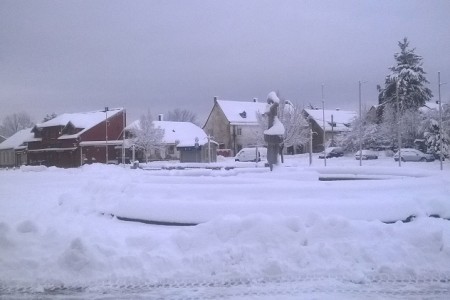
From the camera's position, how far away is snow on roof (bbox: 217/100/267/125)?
2697 inches

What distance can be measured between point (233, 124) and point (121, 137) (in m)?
17.0

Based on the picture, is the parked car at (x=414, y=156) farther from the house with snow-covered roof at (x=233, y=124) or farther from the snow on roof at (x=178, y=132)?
the snow on roof at (x=178, y=132)

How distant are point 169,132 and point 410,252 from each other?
61.5 meters

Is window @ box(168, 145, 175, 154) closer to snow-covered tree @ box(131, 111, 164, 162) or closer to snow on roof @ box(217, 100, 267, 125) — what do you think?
snow-covered tree @ box(131, 111, 164, 162)

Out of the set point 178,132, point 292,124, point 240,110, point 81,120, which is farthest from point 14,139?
point 240,110

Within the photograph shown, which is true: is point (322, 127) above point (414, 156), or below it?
above

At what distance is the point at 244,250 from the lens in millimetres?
7508

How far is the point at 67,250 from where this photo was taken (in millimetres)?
7238

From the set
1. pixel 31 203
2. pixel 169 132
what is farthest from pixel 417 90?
pixel 31 203

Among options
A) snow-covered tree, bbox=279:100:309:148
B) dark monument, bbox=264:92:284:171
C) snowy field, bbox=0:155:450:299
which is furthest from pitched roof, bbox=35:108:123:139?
snowy field, bbox=0:155:450:299

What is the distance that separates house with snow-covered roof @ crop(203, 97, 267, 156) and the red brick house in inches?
667

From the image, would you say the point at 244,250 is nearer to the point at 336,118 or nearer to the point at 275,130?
the point at 275,130

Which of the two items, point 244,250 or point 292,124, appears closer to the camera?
point 244,250

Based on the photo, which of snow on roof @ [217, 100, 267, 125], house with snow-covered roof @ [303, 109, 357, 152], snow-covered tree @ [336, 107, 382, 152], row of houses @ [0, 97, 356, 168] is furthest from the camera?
snow on roof @ [217, 100, 267, 125]
